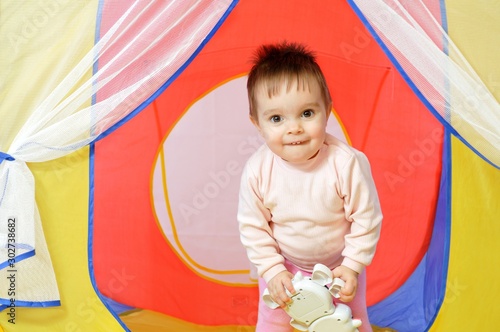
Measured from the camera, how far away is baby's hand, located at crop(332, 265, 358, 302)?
166 centimetres

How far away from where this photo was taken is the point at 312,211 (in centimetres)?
173

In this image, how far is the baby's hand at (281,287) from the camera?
64.9 inches

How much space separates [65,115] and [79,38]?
0.19 metres

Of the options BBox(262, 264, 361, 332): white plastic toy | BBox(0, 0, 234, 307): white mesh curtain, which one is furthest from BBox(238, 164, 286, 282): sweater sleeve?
BBox(0, 0, 234, 307): white mesh curtain

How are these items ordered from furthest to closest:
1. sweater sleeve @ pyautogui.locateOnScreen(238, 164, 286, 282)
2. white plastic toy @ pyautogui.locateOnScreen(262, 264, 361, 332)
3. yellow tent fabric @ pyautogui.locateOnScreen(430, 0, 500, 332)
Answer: yellow tent fabric @ pyautogui.locateOnScreen(430, 0, 500, 332) < sweater sleeve @ pyautogui.locateOnScreen(238, 164, 286, 282) < white plastic toy @ pyautogui.locateOnScreen(262, 264, 361, 332)

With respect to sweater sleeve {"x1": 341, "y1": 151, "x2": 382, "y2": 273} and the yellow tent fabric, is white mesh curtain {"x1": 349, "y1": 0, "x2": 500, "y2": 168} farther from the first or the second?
sweater sleeve {"x1": 341, "y1": 151, "x2": 382, "y2": 273}

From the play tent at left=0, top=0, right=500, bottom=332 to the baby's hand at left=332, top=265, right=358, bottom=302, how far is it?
1.49ft

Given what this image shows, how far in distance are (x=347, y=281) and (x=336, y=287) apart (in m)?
0.04

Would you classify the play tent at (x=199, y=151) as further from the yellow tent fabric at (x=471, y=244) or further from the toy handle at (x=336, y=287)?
the toy handle at (x=336, y=287)

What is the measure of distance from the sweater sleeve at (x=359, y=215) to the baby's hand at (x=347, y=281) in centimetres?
1

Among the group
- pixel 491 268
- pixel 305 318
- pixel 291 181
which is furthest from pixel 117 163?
pixel 491 268

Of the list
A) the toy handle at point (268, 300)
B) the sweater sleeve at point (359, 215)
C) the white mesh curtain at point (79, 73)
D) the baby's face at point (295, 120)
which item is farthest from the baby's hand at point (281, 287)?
the white mesh curtain at point (79, 73)

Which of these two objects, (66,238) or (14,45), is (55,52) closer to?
(14,45)

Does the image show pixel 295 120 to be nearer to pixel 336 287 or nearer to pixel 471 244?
pixel 336 287
